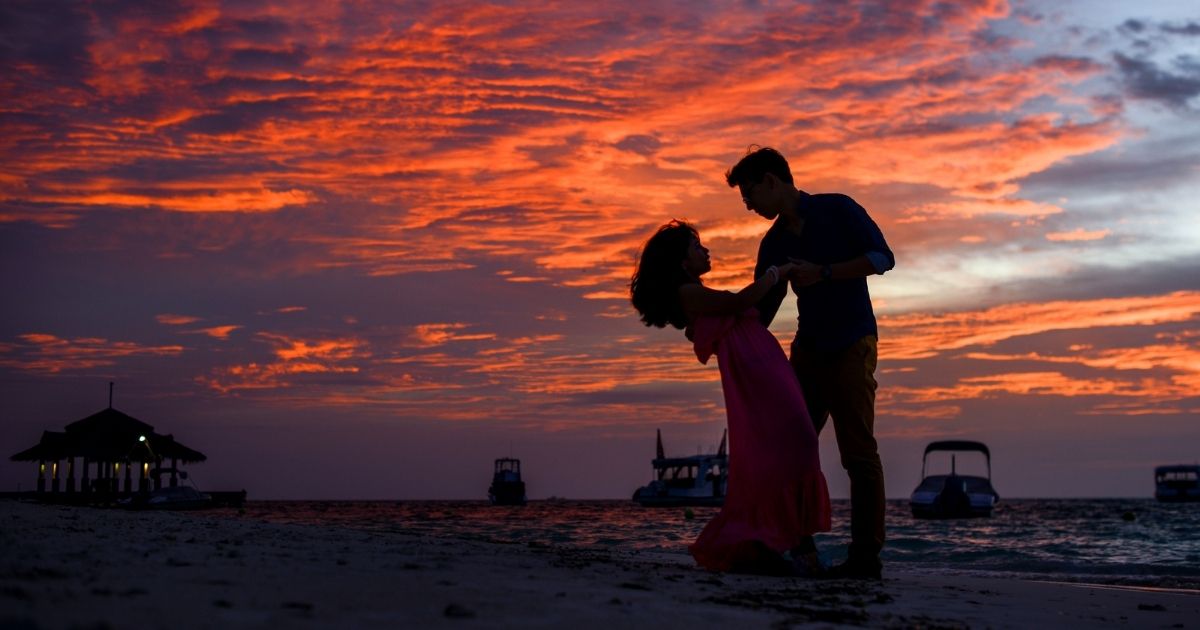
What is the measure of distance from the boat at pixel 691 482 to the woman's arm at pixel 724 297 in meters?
74.8

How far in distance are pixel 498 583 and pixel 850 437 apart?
98.9 inches

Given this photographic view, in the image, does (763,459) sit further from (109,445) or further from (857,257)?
(109,445)

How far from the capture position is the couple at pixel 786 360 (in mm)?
5344

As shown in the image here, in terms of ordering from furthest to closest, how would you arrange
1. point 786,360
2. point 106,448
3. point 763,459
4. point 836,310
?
1. point 106,448
2. point 836,310
3. point 786,360
4. point 763,459

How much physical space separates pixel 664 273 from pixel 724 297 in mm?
378

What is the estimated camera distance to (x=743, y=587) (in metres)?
4.34

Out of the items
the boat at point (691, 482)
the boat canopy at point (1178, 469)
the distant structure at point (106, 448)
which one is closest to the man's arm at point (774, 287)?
the distant structure at point (106, 448)

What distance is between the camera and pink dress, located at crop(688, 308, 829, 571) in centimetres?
531

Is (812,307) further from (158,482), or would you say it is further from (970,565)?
(158,482)

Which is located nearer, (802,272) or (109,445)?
(802,272)

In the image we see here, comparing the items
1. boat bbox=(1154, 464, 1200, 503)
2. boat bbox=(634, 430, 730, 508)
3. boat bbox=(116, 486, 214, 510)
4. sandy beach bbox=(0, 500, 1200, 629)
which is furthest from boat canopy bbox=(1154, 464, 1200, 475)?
sandy beach bbox=(0, 500, 1200, 629)

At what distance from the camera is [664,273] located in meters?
5.66

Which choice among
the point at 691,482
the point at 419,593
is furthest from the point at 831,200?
the point at 691,482

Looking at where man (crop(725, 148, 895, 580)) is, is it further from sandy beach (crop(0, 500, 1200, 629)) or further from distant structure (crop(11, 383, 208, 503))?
distant structure (crop(11, 383, 208, 503))
